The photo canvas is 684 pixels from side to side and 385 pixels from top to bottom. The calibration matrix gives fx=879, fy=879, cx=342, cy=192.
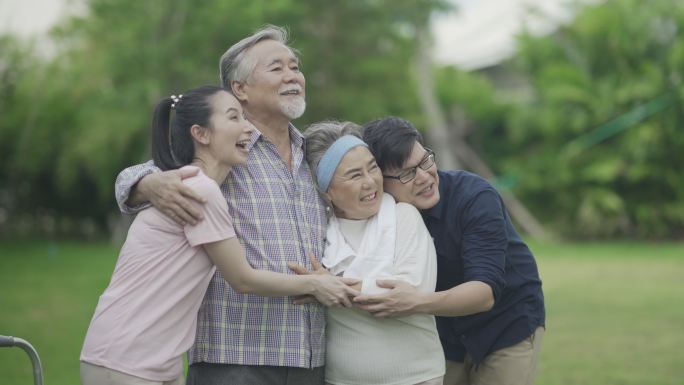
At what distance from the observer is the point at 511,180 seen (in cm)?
2047

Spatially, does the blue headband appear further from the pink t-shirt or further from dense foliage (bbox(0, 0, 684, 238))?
dense foliage (bbox(0, 0, 684, 238))

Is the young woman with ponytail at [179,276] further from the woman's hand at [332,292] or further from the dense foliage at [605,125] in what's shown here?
the dense foliage at [605,125]

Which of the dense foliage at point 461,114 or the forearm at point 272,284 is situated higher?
the dense foliage at point 461,114

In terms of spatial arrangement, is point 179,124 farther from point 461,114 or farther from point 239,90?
point 461,114

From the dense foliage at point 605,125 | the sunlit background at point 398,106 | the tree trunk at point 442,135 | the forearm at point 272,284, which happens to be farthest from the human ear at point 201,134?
the tree trunk at point 442,135

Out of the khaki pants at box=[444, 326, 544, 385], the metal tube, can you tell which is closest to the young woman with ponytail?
the metal tube

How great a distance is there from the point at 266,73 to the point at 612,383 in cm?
414

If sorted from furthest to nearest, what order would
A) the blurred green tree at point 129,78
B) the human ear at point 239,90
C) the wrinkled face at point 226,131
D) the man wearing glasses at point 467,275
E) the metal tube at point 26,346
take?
the blurred green tree at point 129,78, the human ear at point 239,90, the man wearing glasses at point 467,275, the wrinkled face at point 226,131, the metal tube at point 26,346

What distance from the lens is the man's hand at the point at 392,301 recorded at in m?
2.89

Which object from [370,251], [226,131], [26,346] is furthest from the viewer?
[370,251]

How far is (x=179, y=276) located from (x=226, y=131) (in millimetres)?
497

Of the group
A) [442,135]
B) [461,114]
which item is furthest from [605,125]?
[461,114]

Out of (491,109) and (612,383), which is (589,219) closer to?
(491,109)

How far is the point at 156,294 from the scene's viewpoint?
2725mm
